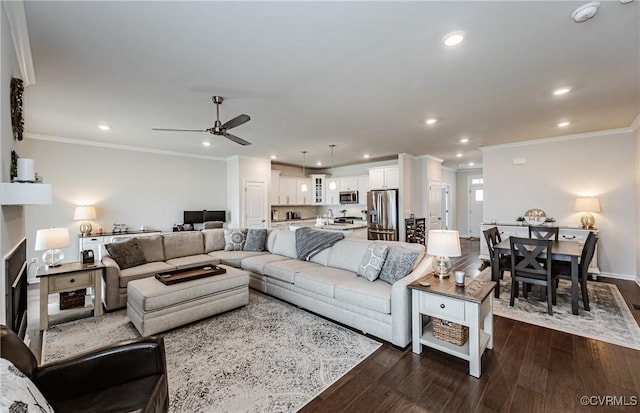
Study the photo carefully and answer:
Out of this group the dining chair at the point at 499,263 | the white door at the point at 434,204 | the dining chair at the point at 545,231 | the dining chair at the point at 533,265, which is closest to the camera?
the dining chair at the point at 533,265

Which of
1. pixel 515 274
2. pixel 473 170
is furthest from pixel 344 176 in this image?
pixel 515 274

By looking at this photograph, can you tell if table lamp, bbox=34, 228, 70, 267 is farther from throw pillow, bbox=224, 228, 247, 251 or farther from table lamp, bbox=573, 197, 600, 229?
table lamp, bbox=573, 197, 600, 229

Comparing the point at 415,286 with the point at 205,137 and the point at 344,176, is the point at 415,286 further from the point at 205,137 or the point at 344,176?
the point at 344,176

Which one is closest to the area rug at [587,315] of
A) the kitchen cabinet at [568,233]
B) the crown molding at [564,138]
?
the kitchen cabinet at [568,233]

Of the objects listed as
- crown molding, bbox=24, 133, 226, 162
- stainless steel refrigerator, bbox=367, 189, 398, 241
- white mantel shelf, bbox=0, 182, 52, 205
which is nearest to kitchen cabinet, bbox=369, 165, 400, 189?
stainless steel refrigerator, bbox=367, 189, 398, 241

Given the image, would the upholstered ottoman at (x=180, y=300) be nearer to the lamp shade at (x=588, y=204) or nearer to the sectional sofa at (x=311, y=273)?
the sectional sofa at (x=311, y=273)

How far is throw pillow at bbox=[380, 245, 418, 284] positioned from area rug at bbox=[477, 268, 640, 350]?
150 cm

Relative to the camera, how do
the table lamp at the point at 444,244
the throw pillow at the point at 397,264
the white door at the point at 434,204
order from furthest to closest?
the white door at the point at 434,204 < the throw pillow at the point at 397,264 < the table lamp at the point at 444,244

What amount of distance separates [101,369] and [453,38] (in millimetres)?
3243

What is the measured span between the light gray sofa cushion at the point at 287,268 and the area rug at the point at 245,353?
1.35 ft

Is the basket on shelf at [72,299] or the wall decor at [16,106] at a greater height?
the wall decor at [16,106]

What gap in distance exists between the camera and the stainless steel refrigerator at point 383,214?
7.17 m

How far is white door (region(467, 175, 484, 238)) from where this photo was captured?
9.54 m

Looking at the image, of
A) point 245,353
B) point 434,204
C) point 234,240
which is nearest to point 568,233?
point 434,204
